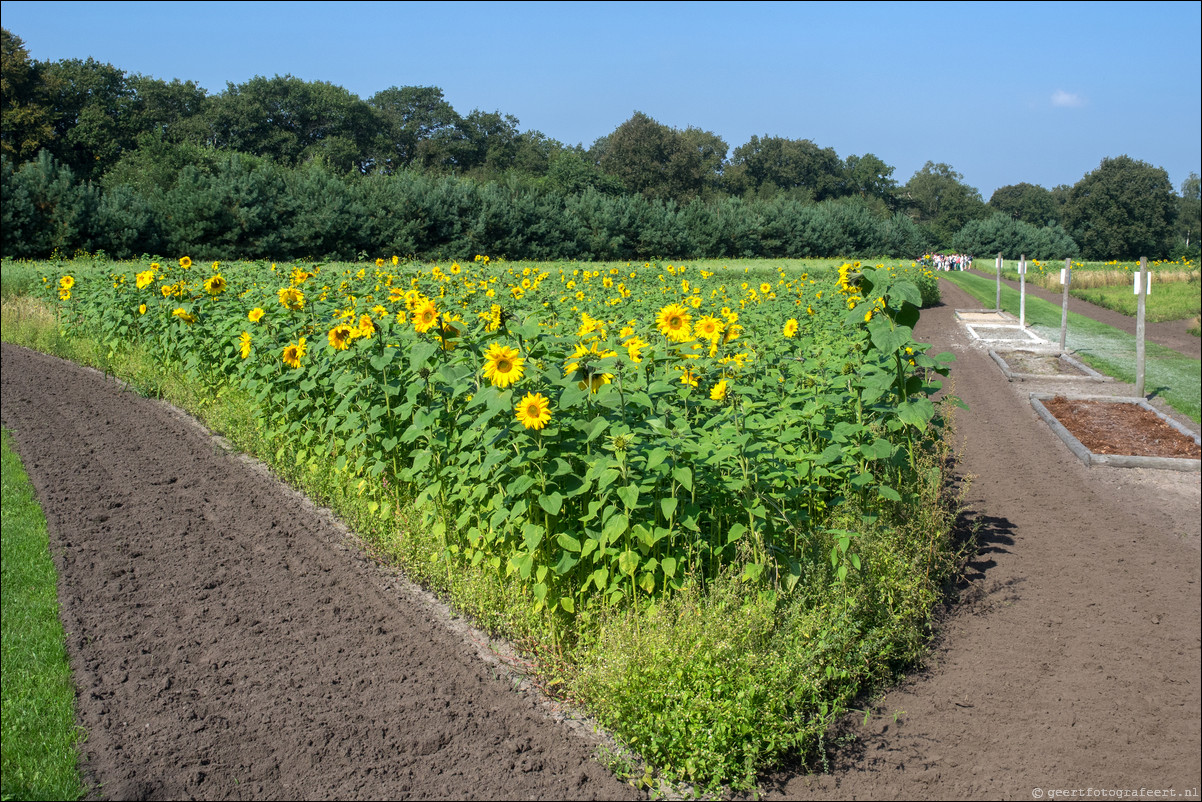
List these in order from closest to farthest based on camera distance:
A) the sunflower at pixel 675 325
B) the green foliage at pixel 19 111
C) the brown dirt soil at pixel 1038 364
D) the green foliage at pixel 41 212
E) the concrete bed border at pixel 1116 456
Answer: the sunflower at pixel 675 325 → the concrete bed border at pixel 1116 456 → the brown dirt soil at pixel 1038 364 → the green foliage at pixel 41 212 → the green foliage at pixel 19 111

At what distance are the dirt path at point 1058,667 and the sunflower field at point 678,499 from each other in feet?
0.73

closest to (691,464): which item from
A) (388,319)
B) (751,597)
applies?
(751,597)

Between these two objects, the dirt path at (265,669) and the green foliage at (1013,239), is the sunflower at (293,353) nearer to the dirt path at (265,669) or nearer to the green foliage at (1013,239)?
the dirt path at (265,669)

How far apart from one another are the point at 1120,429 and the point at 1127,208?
17.9m

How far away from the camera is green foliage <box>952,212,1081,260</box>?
36.6 metres

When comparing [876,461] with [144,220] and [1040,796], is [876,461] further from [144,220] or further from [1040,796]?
[144,220]

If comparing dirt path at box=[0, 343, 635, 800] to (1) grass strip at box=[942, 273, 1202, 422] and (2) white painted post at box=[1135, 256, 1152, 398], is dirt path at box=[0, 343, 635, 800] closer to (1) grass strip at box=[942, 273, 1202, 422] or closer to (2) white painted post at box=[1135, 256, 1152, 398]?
(1) grass strip at box=[942, 273, 1202, 422]

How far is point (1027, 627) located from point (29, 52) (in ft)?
178

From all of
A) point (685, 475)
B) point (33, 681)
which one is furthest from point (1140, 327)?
point (33, 681)

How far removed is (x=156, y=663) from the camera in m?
3.69

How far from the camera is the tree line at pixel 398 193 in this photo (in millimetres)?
26875

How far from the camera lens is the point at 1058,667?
3.47 metres

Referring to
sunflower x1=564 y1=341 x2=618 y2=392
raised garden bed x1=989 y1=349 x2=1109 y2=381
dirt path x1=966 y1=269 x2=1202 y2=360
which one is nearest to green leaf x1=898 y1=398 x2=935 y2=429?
sunflower x1=564 y1=341 x2=618 y2=392

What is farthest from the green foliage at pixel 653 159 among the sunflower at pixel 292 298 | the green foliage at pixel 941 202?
the sunflower at pixel 292 298
